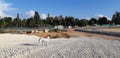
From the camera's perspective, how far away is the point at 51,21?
111 metres

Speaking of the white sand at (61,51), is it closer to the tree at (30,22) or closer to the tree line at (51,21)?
the tree line at (51,21)

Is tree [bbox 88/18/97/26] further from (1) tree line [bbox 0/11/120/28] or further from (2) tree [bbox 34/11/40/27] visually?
(2) tree [bbox 34/11/40/27]

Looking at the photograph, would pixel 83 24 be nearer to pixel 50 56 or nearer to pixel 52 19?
pixel 52 19

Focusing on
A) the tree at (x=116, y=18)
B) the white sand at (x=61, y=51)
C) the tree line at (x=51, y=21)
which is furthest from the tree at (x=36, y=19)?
the white sand at (x=61, y=51)

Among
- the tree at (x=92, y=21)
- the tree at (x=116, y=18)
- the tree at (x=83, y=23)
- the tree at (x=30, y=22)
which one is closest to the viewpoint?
the tree at (x=30, y=22)

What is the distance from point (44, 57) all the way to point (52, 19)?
97565mm

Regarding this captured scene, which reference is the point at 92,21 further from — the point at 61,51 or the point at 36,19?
the point at 61,51

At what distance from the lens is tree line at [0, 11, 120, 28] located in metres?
94.7

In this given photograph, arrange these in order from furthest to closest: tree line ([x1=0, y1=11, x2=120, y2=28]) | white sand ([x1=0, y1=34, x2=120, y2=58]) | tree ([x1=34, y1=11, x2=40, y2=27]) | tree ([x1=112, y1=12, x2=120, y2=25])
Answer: tree ([x1=112, y1=12, x2=120, y2=25]) → tree ([x1=34, y1=11, x2=40, y2=27]) → tree line ([x1=0, y1=11, x2=120, y2=28]) → white sand ([x1=0, y1=34, x2=120, y2=58])

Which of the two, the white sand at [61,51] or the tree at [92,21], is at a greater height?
the tree at [92,21]

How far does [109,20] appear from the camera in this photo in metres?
133

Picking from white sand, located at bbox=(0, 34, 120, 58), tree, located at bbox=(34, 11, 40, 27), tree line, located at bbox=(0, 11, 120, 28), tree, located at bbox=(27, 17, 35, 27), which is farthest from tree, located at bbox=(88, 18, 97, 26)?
white sand, located at bbox=(0, 34, 120, 58)

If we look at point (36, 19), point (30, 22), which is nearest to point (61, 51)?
point (30, 22)

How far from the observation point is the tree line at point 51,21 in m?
94.7
